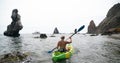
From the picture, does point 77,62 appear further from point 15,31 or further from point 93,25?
point 93,25

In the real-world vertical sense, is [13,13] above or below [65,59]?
above

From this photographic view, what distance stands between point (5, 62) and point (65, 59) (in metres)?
5.85

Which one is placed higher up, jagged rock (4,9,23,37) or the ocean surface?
jagged rock (4,9,23,37)

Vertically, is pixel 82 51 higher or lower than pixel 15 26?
lower

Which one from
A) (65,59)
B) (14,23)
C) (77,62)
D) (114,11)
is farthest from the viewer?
(114,11)

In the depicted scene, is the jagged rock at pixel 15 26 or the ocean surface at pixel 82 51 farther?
the jagged rock at pixel 15 26

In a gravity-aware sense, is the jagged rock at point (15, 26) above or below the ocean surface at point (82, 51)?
above

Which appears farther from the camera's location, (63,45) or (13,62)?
(63,45)

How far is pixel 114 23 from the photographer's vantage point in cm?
8144

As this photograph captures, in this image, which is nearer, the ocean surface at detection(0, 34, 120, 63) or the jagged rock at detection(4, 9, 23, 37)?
the ocean surface at detection(0, 34, 120, 63)

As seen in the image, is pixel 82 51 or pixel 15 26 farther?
pixel 15 26

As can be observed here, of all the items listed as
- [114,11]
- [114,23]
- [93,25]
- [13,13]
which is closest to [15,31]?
[13,13]

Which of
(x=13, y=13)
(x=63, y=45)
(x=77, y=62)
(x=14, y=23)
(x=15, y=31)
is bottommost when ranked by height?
(x=77, y=62)

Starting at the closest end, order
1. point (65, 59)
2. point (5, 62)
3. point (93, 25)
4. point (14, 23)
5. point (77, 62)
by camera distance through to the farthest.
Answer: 1. point (5, 62)
2. point (77, 62)
3. point (65, 59)
4. point (14, 23)
5. point (93, 25)
